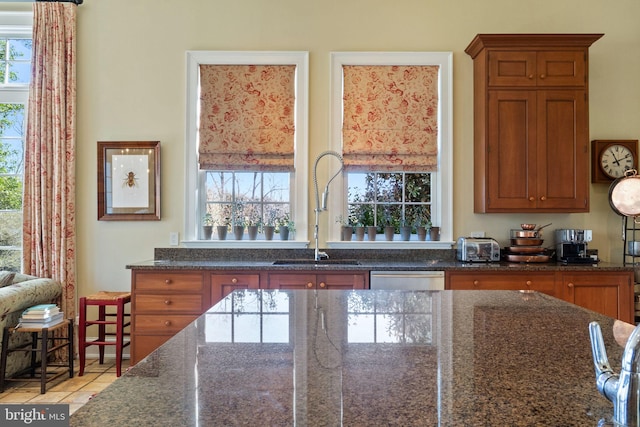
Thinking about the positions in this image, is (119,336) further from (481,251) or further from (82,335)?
(481,251)

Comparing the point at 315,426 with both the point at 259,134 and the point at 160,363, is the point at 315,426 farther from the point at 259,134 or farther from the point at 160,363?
the point at 259,134

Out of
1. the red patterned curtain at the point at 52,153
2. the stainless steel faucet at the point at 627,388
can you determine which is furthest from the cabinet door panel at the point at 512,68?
the red patterned curtain at the point at 52,153

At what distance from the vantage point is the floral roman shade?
3850mm

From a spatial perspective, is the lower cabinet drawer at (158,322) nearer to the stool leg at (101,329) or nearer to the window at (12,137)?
the stool leg at (101,329)

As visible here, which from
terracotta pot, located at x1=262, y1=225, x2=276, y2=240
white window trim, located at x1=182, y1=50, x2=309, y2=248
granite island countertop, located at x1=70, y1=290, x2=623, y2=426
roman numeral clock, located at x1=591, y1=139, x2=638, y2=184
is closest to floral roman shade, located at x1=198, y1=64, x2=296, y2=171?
white window trim, located at x1=182, y1=50, x2=309, y2=248

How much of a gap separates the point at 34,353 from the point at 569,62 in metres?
4.85

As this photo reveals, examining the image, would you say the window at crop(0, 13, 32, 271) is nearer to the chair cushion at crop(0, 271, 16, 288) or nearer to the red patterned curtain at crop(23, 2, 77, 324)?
the red patterned curtain at crop(23, 2, 77, 324)

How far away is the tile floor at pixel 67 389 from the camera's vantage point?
2.92 m

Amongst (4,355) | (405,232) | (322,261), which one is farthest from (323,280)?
(4,355)

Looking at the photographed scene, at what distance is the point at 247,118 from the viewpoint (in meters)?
3.85

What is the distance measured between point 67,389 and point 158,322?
2.47ft

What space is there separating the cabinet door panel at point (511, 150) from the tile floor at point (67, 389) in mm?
3333

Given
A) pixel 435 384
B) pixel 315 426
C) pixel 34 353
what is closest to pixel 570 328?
pixel 435 384

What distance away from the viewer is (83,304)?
3.36 metres
